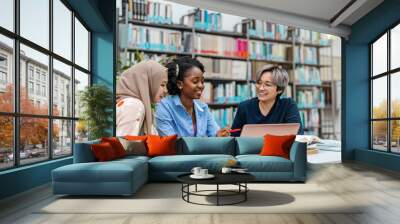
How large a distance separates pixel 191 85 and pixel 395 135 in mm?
3288

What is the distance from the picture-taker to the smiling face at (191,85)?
6223mm

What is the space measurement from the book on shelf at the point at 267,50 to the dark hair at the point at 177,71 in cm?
310

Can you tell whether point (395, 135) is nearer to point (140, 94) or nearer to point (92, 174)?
point (140, 94)

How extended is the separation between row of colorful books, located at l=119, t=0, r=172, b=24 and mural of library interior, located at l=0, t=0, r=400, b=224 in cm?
3

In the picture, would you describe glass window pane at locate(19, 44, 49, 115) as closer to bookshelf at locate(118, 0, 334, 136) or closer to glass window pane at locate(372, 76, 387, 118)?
bookshelf at locate(118, 0, 334, 136)

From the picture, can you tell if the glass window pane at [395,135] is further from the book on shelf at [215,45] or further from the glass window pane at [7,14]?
the glass window pane at [7,14]

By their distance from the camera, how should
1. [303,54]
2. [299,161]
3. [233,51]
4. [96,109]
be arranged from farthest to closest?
[303,54] < [233,51] < [96,109] < [299,161]

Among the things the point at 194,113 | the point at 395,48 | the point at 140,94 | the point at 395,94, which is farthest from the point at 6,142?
the point at 395,48

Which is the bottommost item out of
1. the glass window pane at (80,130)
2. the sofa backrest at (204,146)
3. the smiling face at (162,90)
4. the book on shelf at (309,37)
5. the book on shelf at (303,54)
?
the sofa backrest at (204,146)

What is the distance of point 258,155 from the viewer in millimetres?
5172

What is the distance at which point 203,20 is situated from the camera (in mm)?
8586

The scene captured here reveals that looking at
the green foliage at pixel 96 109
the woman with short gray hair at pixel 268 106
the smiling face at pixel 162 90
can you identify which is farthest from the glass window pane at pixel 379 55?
the green foliage at pixel 96 109

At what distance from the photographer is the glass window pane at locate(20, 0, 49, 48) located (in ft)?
14.0

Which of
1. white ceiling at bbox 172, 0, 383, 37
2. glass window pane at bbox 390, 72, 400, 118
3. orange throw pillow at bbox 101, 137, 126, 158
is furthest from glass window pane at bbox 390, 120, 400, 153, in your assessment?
orange throw pillow at bbox 101, 137, 126, 158
